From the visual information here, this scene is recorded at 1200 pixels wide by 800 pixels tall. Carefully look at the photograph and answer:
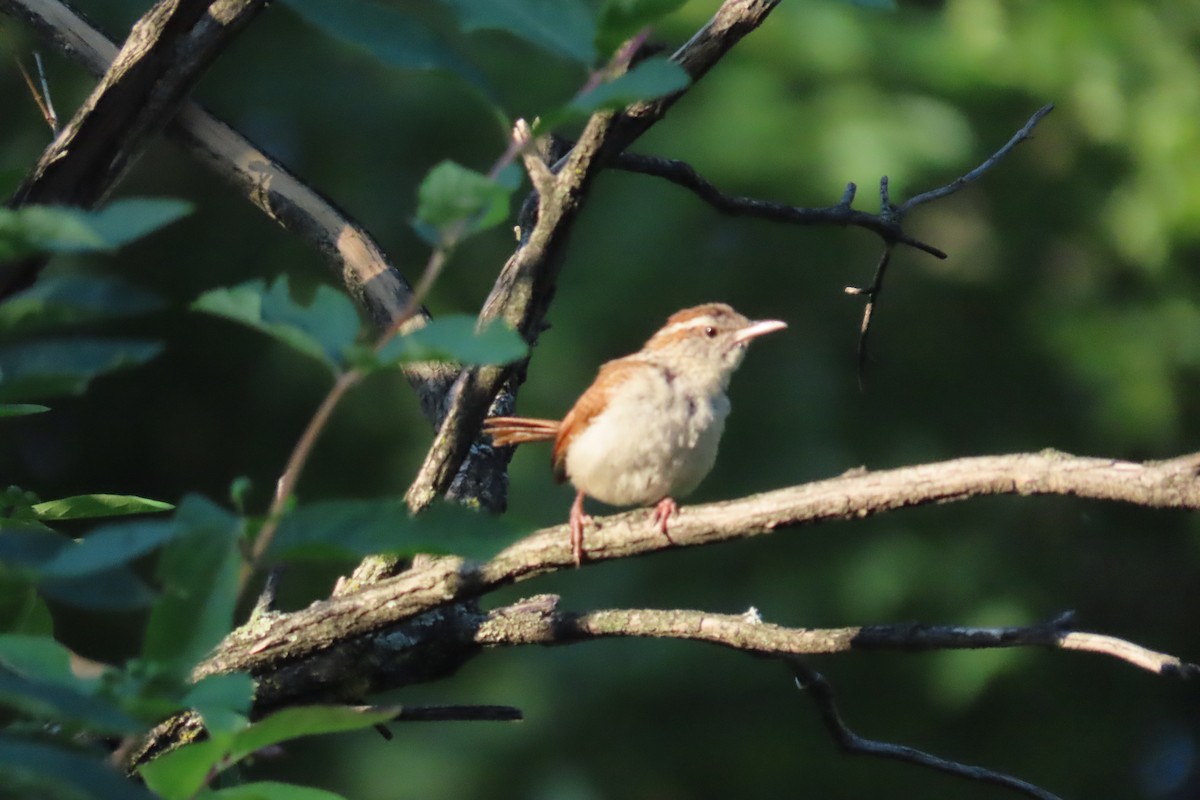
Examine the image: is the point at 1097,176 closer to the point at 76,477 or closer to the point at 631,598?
the point at 631,598

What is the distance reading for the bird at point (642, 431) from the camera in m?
3.59

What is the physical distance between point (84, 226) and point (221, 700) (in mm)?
455

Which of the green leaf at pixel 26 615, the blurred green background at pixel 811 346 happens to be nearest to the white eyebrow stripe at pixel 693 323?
the blurred green background at pixel 811 346

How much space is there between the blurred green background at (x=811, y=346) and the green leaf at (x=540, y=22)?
4.80 m

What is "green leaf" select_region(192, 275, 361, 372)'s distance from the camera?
4.23 feet

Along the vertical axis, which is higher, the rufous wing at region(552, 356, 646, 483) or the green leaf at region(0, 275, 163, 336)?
the rufous wing at region(552, 356, 646, 483)

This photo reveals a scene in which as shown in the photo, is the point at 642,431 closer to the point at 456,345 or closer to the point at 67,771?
the point at 456,345

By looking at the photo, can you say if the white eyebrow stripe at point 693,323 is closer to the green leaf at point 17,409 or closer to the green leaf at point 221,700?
the green leaf at point 17,409

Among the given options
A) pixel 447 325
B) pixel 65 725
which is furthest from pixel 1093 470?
pixel 65 725

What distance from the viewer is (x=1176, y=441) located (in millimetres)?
7480

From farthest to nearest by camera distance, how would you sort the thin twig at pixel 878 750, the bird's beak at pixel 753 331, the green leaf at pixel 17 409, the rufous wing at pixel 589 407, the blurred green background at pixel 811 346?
the blurred green background at pixel 811 346
the bird's beak at pixel 753 331
the rufous wing at pixel 589 407
the thin twig at pixel 878 750
the green leaf at pixel 17 409

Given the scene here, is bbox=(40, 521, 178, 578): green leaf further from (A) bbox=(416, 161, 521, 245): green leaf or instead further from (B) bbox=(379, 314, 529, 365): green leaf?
(A) bbox=(416, 161, 521, 245): green leaf

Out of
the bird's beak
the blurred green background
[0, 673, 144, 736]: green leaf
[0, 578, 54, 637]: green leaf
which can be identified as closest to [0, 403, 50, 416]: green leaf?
[0, 578, 54, 637]: green leaf

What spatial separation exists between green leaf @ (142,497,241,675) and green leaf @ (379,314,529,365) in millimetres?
207
